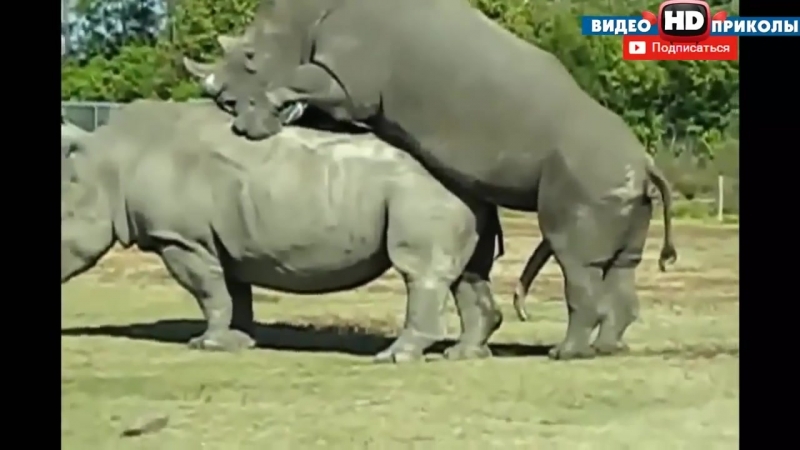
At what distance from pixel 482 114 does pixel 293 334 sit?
0.68 metres

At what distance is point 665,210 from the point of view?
3.19m

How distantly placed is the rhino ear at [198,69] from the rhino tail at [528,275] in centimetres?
86

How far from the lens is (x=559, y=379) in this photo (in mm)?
3174

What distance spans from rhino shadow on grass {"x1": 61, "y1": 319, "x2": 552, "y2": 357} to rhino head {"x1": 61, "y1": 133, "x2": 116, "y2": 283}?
6.9 inches

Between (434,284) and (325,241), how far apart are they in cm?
27

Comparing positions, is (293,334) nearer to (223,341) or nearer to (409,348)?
(223,341)

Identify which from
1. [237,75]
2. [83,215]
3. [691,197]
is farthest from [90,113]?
[691,197]

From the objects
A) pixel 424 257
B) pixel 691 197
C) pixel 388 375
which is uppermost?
pixel 691 197

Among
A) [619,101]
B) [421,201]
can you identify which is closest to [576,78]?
[619,101]

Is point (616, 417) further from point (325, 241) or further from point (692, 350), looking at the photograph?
point (325, 241)

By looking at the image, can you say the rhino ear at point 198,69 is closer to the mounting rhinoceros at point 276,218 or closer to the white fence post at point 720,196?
the mounting rhinoceros at point 276,218

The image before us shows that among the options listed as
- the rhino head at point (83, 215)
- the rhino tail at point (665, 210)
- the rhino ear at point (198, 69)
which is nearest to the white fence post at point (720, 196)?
the rhino tail at point (665, 210)

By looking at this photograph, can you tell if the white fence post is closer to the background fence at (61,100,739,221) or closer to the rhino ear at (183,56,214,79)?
the background fence at (61,100,739,221)

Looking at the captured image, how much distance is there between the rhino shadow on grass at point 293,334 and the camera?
3295mm
